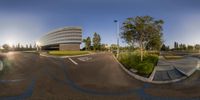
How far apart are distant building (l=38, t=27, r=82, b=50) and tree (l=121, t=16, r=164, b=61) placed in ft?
25.3

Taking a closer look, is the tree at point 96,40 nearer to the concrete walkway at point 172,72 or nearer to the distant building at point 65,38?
the distant building at point 65,38

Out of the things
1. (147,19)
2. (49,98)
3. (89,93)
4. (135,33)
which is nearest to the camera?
(49,98)

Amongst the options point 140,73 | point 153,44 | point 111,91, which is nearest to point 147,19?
point 153,44

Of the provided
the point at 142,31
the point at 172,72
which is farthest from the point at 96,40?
the point at 172,72

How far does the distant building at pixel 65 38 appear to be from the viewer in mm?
12992

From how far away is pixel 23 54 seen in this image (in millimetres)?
30188

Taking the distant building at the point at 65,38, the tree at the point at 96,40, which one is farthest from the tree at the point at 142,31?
the distant building at the point at 65,38

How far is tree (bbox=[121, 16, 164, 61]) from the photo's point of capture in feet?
61.9

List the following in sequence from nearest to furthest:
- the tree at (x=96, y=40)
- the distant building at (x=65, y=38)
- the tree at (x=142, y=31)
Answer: the distant building at (x=65, y=38) < the tree at (x=96, y=40) < the tree at (x=142, y=31)

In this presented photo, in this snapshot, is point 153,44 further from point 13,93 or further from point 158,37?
point 13,93

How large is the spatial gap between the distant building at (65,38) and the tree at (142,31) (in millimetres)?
7715

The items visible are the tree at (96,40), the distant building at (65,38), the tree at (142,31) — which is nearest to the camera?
the distant building at (65,38)

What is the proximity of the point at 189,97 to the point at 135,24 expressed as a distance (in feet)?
42.6

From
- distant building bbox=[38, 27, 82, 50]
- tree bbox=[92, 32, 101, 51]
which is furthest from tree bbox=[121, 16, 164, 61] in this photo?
distant building bbox=[38, 27, 82, 50]
